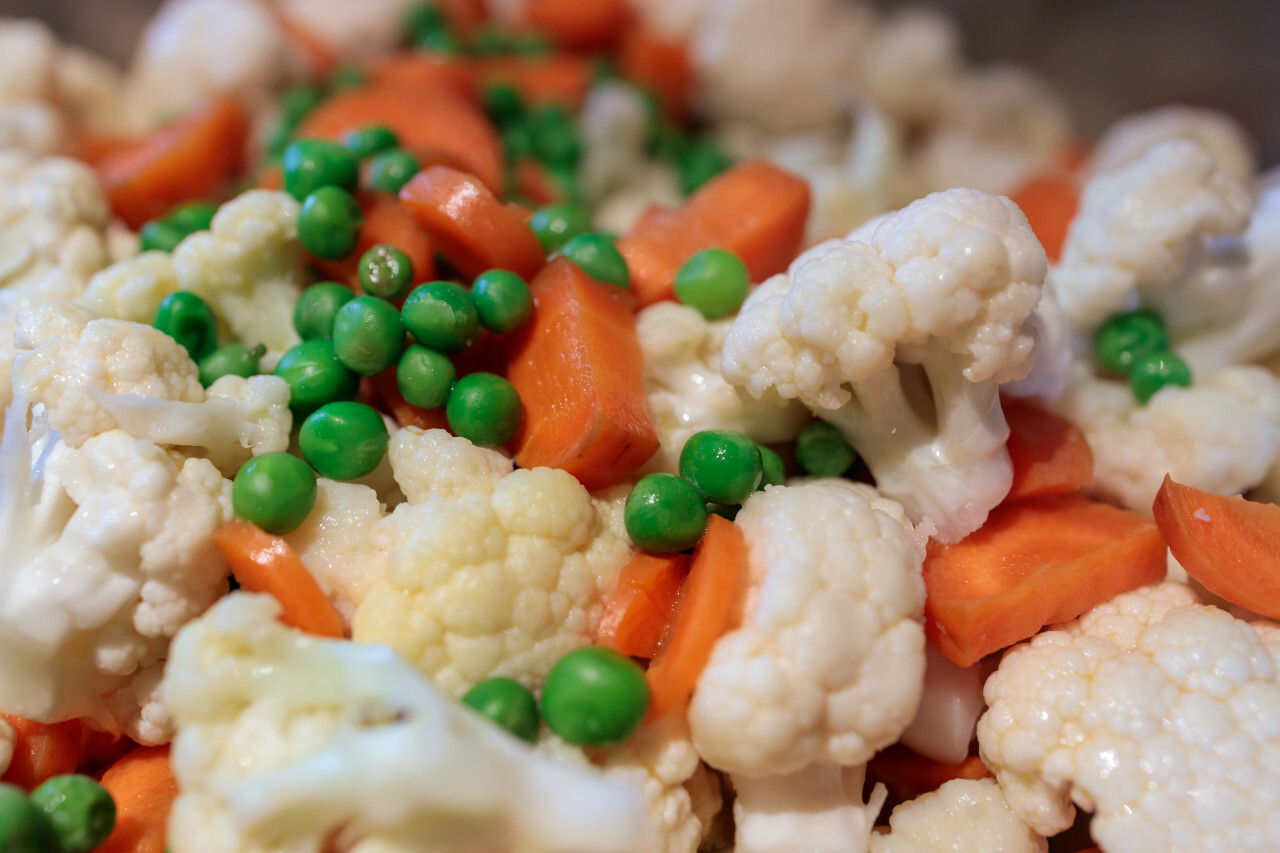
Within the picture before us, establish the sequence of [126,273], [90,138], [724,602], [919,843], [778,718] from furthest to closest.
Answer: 1. [90,138]
2. [126,273]
3. [919,843]
4. [724,602]
5. [778,718]

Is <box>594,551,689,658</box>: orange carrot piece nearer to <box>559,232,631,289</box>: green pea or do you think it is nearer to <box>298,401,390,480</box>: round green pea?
<box>298,401,390,480</box>: round green pea

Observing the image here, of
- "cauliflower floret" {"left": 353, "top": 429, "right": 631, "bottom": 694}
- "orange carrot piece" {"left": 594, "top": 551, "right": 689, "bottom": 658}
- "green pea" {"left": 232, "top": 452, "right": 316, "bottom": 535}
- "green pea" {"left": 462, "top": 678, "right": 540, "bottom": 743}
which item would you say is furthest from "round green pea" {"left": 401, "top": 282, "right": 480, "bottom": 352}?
"green pea" {"left": 462, "top": 678, "right": 540, "bottom": 743}

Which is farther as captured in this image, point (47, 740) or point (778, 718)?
point (47, 740)

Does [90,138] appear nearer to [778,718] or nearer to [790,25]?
[790,25]

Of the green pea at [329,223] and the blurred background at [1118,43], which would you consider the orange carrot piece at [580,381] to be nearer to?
the green pea at [329,223]

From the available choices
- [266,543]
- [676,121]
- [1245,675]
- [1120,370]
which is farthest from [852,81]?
[266,543]

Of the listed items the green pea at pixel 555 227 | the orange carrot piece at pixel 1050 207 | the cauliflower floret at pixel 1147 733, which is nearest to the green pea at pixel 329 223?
the green pea at pixel 555 227

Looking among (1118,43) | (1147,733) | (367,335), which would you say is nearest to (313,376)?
(367,335)
